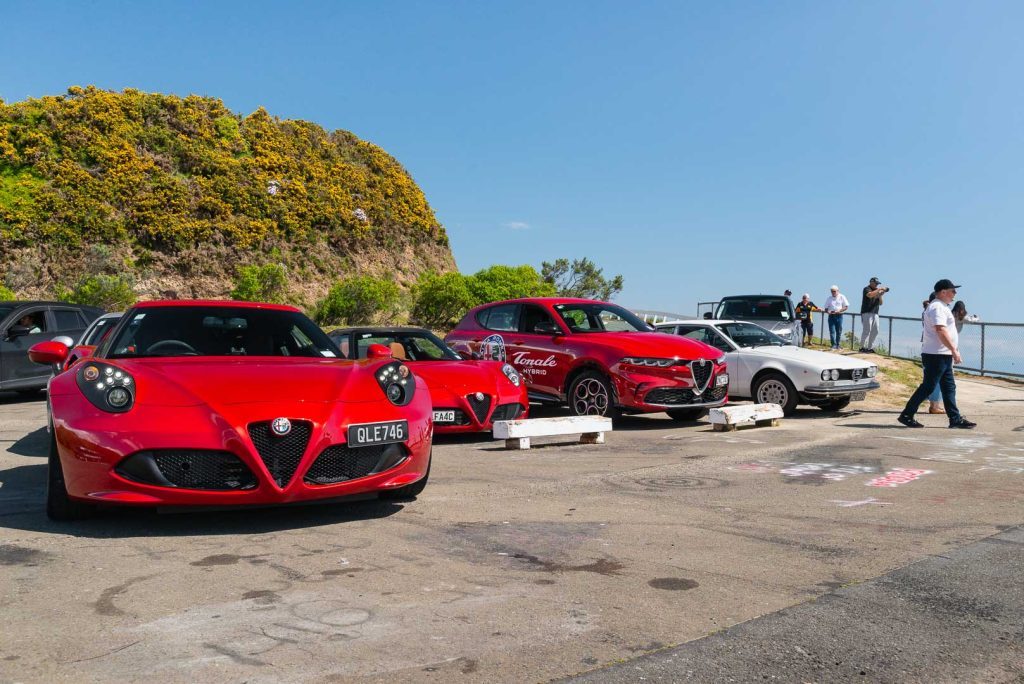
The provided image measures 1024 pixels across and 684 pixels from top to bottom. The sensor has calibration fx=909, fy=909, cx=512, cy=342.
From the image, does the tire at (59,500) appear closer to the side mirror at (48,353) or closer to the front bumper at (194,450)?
the front bumper at (194,450)

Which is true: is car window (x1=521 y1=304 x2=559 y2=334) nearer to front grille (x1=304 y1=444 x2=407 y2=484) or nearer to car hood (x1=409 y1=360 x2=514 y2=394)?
car hood (x1=409 y1=360 x2=514 y2=394)

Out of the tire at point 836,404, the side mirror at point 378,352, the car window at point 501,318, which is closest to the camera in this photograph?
the side mirror at point 378,352

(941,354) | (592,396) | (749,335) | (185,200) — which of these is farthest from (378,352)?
(185,200)

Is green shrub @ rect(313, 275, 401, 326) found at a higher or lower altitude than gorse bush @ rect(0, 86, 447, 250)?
lower

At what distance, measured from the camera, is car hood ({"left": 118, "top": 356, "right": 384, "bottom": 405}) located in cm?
499

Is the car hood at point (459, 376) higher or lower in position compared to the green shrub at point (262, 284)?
lower

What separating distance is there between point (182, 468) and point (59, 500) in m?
0.89

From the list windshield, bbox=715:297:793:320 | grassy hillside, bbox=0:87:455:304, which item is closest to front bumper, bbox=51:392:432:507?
windshield, bbox=715:297:793:320

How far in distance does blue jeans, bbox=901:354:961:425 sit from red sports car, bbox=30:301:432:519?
8004mm

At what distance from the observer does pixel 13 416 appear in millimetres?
12008

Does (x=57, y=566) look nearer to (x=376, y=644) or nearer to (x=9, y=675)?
(x=9, y=675)

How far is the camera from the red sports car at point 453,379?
9398 millimetres

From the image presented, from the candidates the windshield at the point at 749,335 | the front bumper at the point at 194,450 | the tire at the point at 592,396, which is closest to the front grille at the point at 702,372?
the tire at the point at 592,396

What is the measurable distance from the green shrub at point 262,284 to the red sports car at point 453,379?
1968cm
